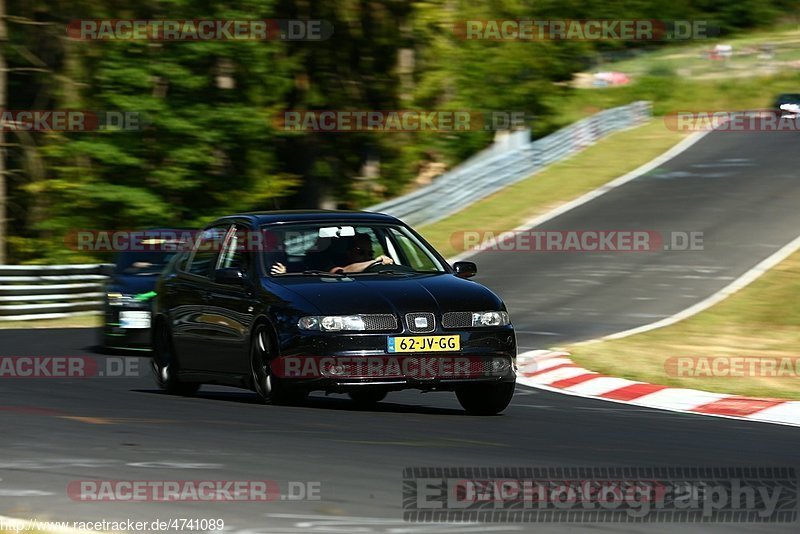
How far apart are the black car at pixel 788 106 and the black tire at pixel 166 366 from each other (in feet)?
98.7

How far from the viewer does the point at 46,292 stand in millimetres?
24641

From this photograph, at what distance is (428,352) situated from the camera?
33.5 feet

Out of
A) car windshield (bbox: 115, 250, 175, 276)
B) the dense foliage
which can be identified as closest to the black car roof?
car windshield (bbox: 115, 250, 175, 276)

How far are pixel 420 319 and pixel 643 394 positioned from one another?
330 centimetres

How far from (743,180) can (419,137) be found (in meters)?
12.4

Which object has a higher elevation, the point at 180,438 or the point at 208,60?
the point at 208,60

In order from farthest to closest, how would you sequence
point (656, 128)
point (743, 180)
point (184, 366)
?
point (656, 128) → point (743, 180) → point (184, 366)

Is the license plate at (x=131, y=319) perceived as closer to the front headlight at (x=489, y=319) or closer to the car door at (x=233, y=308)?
the car door at (x=233, y=308)

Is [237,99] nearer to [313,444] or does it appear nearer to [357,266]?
[357,266]

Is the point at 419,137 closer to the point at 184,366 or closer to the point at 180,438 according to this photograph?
the point at 184,366

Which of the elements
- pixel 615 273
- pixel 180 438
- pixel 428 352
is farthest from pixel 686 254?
pixel 180 438

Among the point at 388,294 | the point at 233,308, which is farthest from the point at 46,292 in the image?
the point at 388,294

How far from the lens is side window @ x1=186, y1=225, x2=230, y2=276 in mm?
11703

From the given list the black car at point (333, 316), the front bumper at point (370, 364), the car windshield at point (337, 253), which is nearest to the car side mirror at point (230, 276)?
the black car at point (333, 316)
